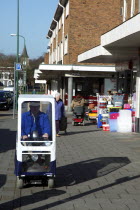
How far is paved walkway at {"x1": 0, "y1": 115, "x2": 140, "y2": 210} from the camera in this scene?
6.60 meters

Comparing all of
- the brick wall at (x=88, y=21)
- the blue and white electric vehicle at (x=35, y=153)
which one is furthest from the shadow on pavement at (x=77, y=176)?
the brick wall at (x=88, y=21)

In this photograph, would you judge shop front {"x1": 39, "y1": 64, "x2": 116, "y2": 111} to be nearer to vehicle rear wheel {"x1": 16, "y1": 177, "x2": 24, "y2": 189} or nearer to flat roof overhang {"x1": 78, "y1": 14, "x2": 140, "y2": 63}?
flat roof overhang {"x1": 78, "y1": 14, "x2": 140, "y2": 63}

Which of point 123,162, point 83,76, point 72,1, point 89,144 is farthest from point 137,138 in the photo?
point 72,1

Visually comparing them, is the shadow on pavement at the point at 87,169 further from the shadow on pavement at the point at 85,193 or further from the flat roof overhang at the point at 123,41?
the flat roof overhang at the point at 123,41

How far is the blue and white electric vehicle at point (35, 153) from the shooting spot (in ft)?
24.6

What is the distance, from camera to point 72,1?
105 feet

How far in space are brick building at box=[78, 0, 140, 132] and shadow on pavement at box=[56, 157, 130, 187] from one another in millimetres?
4118

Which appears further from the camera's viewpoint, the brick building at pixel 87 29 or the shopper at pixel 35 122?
the brick building at pixel 87 29

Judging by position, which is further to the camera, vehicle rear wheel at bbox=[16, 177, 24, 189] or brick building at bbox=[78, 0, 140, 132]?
brick building at bbox=[78, 0, 140, 132]

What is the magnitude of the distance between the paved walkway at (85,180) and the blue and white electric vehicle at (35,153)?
0.80 feet

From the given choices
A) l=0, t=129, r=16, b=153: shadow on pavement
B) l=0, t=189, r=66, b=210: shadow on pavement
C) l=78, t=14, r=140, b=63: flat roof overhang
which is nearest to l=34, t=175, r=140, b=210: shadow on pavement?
l=0, t=189, r=66, b=210: shadow on pavement

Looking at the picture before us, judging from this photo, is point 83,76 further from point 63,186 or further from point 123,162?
point 63,186

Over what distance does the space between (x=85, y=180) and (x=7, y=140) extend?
6891 millimetres

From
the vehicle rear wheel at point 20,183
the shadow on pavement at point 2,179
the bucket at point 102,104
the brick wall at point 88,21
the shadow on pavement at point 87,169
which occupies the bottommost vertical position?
the shadow on pavement at point 87,169
